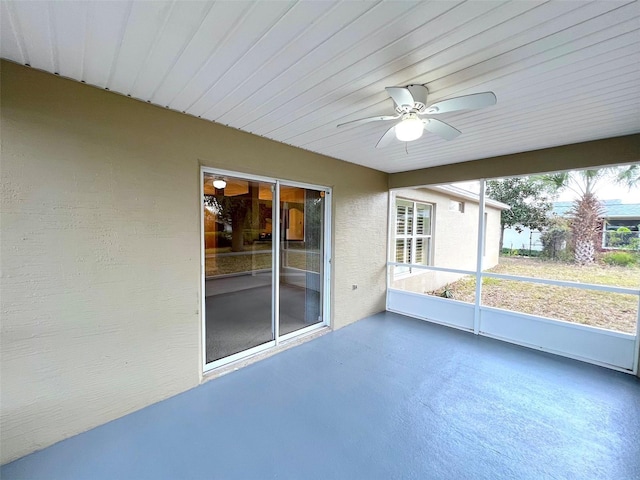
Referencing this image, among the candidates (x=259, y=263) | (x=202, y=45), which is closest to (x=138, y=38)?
(x=202, y=45)

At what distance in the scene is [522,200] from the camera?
3775mm

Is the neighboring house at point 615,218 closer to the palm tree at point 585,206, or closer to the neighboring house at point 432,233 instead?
the palm tree at point 585,206

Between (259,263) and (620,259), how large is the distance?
4225 mm

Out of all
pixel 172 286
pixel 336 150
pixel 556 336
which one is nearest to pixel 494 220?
pixel 556 336

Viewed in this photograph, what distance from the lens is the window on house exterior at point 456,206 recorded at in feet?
20.2

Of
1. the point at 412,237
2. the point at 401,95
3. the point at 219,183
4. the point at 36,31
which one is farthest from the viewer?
the point at 412,237

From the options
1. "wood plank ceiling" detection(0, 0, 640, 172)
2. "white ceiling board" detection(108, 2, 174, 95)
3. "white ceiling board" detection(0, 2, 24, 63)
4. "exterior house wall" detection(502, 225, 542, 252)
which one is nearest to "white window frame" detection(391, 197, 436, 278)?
"exterior house wall" detection(502, 225, 542, 252)

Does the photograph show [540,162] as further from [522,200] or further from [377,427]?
[377,427]

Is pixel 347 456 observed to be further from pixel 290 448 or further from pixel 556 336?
pixel 556 336

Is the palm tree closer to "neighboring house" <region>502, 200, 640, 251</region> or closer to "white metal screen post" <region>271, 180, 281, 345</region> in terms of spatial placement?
"neighboring house" <region>502, 200, 640, 251</region>

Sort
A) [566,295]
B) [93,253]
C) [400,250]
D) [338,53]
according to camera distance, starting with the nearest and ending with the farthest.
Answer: [338,53]
[93,253]
[566,295]
[400,250]

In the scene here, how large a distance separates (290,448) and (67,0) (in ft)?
8.87

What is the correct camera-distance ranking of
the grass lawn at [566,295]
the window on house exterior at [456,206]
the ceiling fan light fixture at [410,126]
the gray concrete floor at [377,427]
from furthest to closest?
the window on house exterior at [456,206] → the grass lawn at [566,295] → the ceiling fan light fixture at [410,126] → the gray concrete floor at [377,427]

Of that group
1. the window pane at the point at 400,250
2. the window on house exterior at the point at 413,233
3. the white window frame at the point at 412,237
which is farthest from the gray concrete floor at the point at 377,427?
the window on house exterior at the point at 413,233
